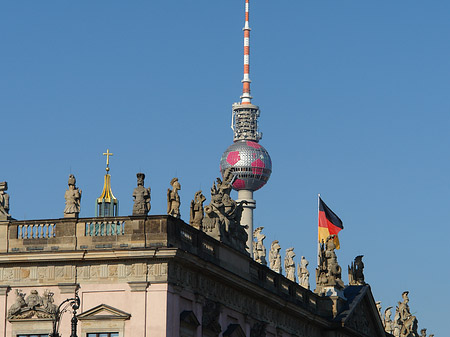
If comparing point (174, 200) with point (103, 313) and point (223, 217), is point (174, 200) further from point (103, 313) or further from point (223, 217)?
point (103, 313)

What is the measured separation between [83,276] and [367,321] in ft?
137

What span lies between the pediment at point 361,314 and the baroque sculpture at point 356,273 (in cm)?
172

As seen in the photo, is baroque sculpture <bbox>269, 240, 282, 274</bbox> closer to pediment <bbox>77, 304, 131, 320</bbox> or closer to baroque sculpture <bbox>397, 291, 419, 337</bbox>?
baroque sculpture <bbox>397, 291, 419, 337</bbox>

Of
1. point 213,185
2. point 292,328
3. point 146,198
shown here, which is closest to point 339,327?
point 292,328

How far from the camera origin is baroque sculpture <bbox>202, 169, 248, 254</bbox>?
259 ft

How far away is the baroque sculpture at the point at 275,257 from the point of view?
121000 millimetres

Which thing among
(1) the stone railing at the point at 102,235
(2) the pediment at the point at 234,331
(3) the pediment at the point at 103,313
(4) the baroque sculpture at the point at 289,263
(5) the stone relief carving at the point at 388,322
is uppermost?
(4) the baroque sculpture at the point at 289,263

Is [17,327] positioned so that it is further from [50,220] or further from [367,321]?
[367,321]

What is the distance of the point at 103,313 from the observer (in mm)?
69562

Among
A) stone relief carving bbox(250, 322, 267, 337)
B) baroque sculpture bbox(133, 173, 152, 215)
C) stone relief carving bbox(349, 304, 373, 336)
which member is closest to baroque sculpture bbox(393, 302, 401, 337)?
stone relief carving bbox(349, 304, 373, 336)

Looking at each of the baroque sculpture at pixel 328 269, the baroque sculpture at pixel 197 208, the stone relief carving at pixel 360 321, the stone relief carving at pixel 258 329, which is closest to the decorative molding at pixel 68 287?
the baroque sculpture at pixel 197 208

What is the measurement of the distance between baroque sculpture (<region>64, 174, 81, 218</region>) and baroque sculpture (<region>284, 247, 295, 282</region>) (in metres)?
44.7

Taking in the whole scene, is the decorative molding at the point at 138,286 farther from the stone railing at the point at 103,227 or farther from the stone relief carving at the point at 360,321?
the stone relief carving at the point at 360,321

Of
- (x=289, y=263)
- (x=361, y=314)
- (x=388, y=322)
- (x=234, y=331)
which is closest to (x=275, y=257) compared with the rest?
(x=289, y=263)
